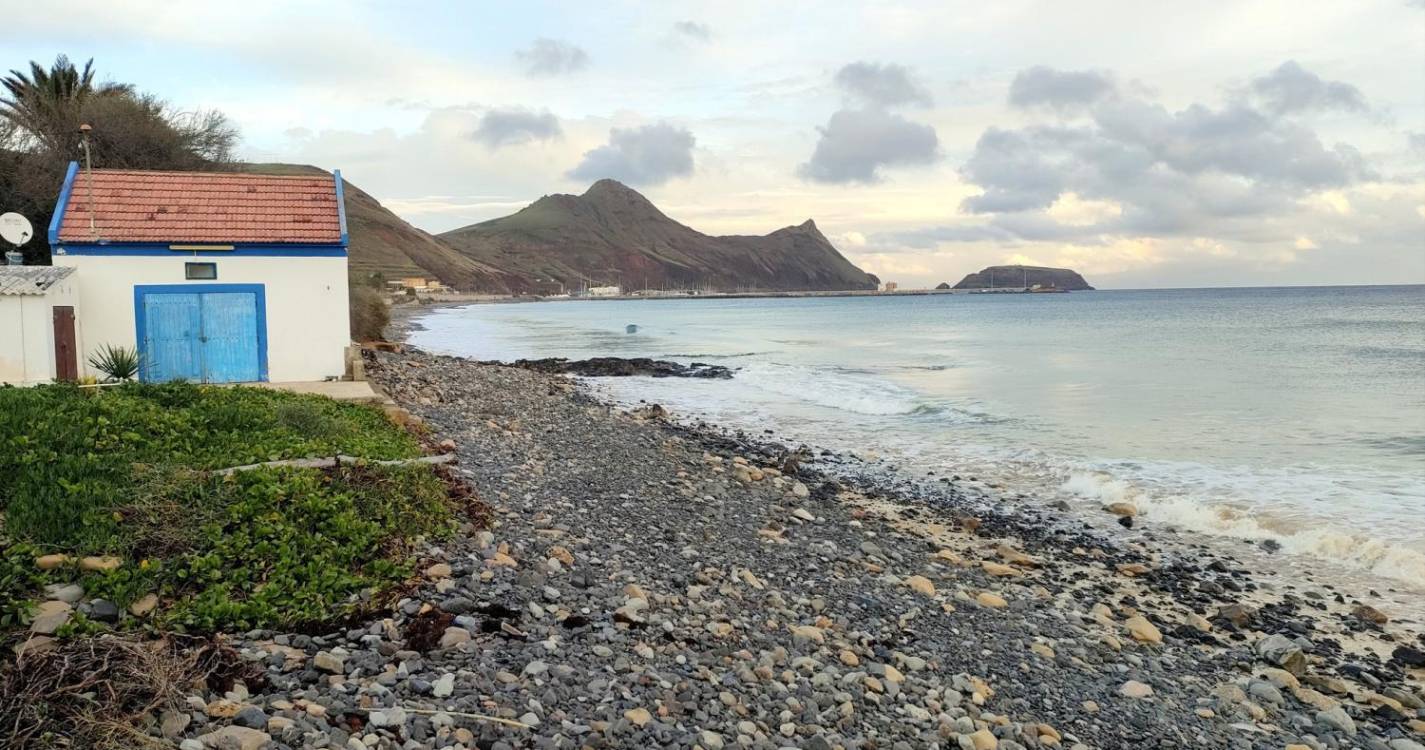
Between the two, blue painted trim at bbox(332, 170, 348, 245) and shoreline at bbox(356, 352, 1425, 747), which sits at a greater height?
blue painted trim at bbox(332, 170, 348, 245)

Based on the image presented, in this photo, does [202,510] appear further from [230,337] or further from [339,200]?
[339,200]

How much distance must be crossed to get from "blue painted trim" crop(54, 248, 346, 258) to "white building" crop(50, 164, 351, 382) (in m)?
0.02

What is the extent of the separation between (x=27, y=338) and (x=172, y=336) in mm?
2220

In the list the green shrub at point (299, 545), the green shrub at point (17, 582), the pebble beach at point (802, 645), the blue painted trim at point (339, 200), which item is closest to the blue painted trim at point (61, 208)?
the blue painted trim at point (339, 200)

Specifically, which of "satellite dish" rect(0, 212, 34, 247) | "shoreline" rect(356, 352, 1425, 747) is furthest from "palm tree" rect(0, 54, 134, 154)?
"shoreline" rect(356, 352, 1425, 747)

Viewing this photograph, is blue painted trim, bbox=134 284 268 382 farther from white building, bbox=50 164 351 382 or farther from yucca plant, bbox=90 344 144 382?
yucca plant, bbox=90 344 144 382

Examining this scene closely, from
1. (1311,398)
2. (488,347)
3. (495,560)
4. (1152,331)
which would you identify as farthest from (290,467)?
(1152,331)

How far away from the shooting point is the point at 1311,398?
91.5ft

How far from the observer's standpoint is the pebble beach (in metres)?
5.29

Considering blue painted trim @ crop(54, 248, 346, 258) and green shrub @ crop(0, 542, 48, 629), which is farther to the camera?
blue painted trim @ crop(54, 248, 346, 258)

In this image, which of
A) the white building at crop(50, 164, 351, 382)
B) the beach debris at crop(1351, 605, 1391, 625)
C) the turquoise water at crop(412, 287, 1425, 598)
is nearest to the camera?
the beach debris at crop(1351, 605, 1391, 625)

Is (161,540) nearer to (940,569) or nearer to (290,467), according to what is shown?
(290,467)

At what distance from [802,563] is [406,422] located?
23.0ft

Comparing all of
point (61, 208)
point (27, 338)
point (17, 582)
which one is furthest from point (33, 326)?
point (17, 582)
